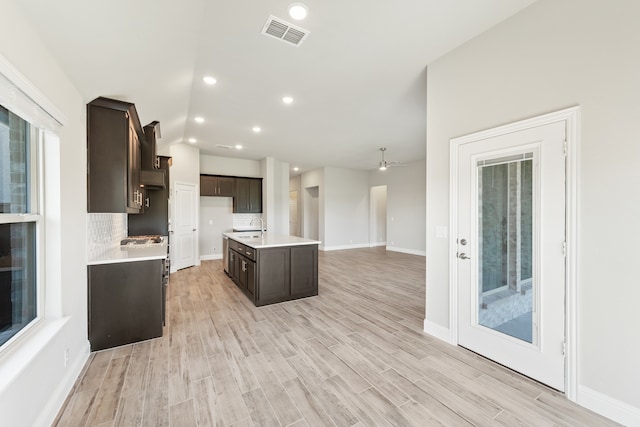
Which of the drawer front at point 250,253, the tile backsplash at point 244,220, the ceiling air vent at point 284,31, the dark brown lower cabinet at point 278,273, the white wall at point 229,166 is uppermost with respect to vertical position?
the ceiling air vent at point 284,31

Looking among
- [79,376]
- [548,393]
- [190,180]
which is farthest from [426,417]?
[190,180]

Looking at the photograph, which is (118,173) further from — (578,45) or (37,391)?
(578,45)

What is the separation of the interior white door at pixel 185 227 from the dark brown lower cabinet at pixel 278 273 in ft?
8.20

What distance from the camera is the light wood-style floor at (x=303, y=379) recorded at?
5.52 ft

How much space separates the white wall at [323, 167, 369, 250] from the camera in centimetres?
892

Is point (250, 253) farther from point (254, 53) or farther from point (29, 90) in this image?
point (29, 90)

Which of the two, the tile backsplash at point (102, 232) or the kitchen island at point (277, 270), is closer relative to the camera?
the tile backsplash at point (102, 232)

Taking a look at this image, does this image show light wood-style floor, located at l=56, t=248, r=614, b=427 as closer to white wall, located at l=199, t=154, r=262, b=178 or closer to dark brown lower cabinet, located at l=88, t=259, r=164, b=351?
dark brown lower cabinet, located at l=88, t=259, r=164, b=351

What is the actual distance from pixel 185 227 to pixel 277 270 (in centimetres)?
350

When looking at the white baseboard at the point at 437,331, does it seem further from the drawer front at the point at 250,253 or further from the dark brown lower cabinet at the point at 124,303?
the dark brown lower cabinet at the point at 124,303

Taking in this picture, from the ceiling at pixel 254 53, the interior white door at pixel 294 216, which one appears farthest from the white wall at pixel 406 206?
the ceiling at pixel 254 53

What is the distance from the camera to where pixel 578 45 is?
1.82 metres

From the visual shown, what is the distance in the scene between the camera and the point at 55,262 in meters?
1.87

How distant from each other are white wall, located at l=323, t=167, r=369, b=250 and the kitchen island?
15.7ft
